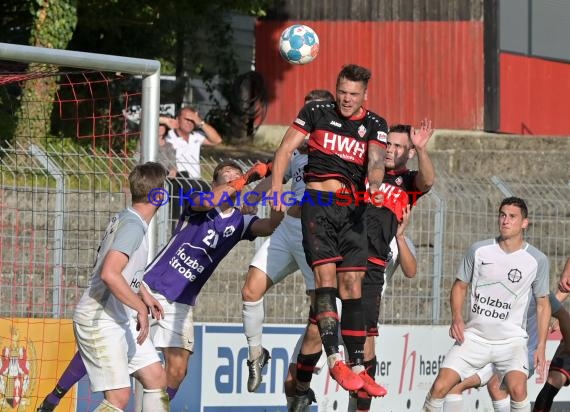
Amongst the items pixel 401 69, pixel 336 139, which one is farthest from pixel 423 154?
pixel 401 69

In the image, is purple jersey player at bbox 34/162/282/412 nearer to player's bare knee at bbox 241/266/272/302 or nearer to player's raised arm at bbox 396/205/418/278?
player's bare knee at bbox 241/266/272/302

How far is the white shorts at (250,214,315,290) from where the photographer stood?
10.5 metres

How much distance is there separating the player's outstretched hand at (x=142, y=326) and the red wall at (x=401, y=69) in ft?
52.4

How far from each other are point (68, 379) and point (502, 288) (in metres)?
3.87

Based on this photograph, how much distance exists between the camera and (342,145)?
9.59 metres

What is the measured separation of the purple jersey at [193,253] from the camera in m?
10.8

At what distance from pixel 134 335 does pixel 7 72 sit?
8.83 feet

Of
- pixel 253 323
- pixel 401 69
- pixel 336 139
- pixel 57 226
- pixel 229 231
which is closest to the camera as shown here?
pixel 336 139

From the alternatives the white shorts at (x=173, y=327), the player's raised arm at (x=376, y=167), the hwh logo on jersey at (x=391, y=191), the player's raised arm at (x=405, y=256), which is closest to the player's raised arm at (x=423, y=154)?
the hwh logo on jersey at (x=391, y=191)

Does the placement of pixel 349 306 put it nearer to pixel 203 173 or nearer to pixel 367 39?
pixel 203 173

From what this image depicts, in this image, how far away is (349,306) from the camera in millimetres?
9695

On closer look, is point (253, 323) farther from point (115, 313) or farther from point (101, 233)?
point (101, 233)

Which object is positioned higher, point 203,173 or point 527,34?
point 527,34

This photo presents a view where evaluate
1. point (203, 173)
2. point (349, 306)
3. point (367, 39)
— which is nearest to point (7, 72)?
point (349, 306)
